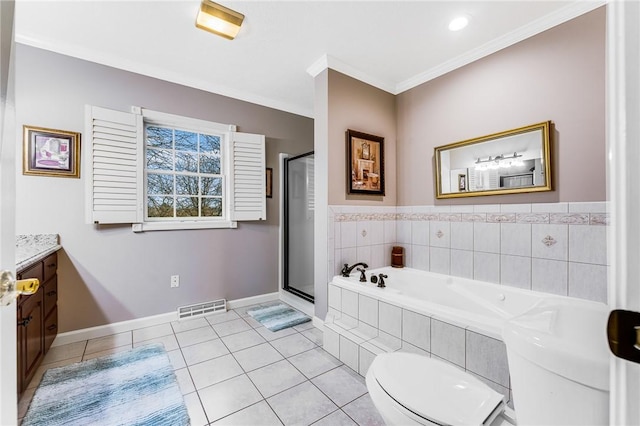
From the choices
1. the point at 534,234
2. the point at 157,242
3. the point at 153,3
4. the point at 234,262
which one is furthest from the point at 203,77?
the point at 534,234

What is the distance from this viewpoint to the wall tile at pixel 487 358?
1.30m

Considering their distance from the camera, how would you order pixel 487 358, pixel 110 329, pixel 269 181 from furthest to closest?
pixel 269 181 → pixel 110 329 → pixel 487 358

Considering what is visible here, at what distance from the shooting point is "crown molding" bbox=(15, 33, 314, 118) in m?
2.22

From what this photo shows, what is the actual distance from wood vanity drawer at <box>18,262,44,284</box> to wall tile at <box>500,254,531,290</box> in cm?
317

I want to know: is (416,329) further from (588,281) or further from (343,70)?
(343,70)

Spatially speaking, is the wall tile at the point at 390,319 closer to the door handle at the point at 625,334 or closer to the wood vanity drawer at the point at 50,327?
the door handle at the point at 625,334

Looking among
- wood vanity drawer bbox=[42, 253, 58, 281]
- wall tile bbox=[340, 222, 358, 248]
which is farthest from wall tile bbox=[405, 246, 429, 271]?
wood vanity drawer bbox=[42, 253, 58, 281]

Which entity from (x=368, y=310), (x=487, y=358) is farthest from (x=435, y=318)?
(x=368, y=310)

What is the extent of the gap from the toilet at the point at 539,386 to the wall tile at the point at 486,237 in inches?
56.3

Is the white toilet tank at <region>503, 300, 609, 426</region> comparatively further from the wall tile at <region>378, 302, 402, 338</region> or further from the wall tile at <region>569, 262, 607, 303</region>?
the wall tile at <region>569, 262, 607, 303</region>

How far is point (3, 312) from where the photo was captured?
60 cm

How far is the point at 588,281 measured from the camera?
5.81ft

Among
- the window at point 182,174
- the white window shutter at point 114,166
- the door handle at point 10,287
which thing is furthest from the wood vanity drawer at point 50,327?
the door handle at point 10,287

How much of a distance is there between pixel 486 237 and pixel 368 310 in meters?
1.18
